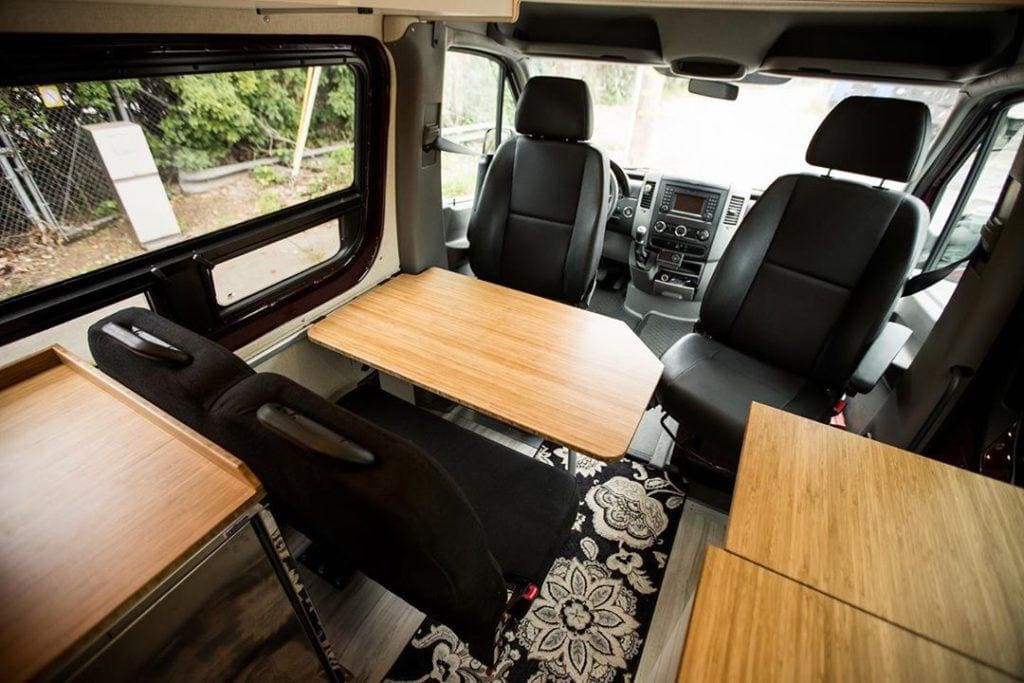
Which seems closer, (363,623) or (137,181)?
(137,181)

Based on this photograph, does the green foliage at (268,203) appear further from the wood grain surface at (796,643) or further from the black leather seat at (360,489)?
the wood grain surface at (796,643)

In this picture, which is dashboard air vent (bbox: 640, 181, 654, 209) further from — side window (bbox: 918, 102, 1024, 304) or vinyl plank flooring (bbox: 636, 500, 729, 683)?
vinyl plank flooring (bbox: 636, 500, 729, 683)

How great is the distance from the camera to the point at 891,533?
833 mm

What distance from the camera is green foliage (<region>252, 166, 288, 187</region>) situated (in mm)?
1403

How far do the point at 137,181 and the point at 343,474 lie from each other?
106 cm

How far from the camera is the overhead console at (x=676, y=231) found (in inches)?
99.4

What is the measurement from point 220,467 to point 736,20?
231cm

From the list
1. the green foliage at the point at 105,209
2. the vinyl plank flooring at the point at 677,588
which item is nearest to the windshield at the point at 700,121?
the vinyl plank flooring at the point at 677,588

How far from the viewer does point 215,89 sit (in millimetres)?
1220

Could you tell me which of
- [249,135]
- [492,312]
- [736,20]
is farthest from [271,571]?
[736,20]

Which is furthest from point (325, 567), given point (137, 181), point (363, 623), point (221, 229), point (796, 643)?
point (796, 643)

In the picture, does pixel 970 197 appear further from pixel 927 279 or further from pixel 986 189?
pixel 927 279

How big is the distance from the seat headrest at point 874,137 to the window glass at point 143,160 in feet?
5.81

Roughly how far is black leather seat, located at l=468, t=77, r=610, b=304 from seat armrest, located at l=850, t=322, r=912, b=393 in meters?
1.10
